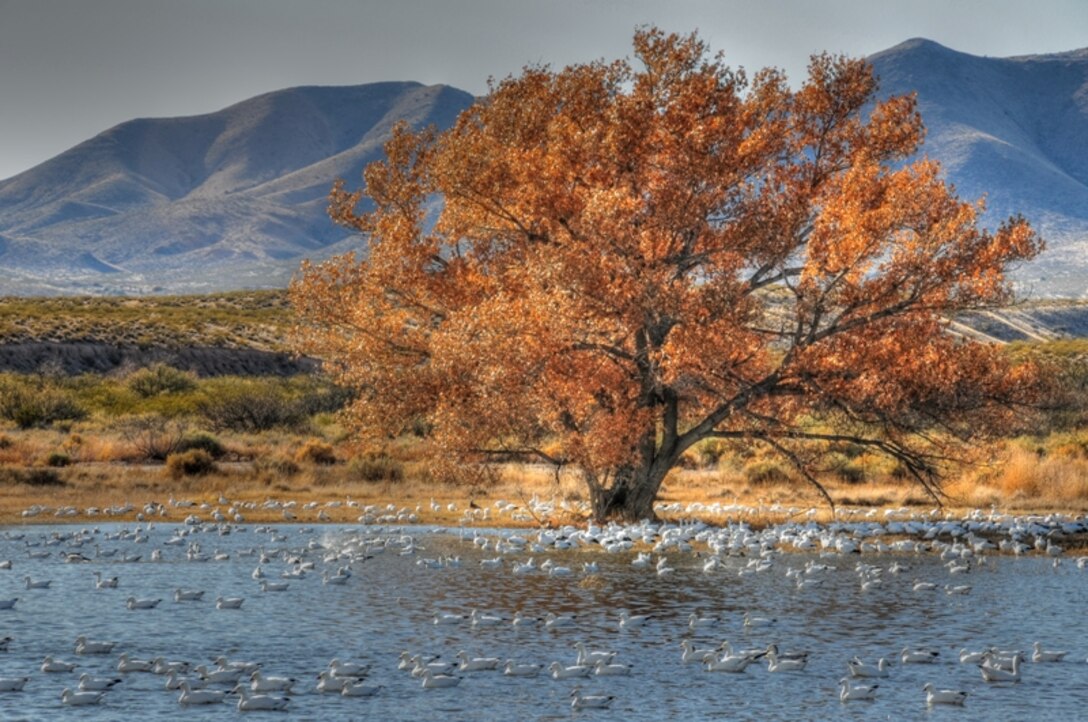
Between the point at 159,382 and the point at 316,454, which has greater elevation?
the point at 159,382

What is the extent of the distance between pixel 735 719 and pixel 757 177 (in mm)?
21583

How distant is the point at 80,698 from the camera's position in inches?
584

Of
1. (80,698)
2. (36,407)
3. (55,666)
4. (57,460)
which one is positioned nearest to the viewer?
(80,698)

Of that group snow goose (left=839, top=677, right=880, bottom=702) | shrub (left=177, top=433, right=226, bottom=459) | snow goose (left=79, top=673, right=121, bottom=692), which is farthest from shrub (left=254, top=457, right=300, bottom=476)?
snow goose (left=839, top=677, right=880, bottom=702)

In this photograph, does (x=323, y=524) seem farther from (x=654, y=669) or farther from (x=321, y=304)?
(x=654, y=669)

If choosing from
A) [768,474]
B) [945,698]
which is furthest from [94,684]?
[768,474]

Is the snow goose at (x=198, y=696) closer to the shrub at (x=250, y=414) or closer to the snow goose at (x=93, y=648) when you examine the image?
the snow goose at (x=93, y=648)

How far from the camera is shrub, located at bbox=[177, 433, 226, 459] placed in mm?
46625

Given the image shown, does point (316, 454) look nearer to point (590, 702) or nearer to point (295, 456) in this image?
point (295, 456)

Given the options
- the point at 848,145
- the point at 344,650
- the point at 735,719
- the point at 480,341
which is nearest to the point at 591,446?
the point at 480,341

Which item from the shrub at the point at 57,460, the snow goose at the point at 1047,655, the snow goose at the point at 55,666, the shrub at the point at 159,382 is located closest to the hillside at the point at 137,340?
the shrub at the point at 159,382

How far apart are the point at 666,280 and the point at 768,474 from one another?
51.2 ft

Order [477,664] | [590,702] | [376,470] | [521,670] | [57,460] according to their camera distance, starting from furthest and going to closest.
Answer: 1. [376,470]
2. [57,460]
3. [477,664]
4. [521,670]
5. [590,702]

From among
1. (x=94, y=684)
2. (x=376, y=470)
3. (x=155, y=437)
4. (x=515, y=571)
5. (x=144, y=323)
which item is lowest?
(x=515, y=571)
